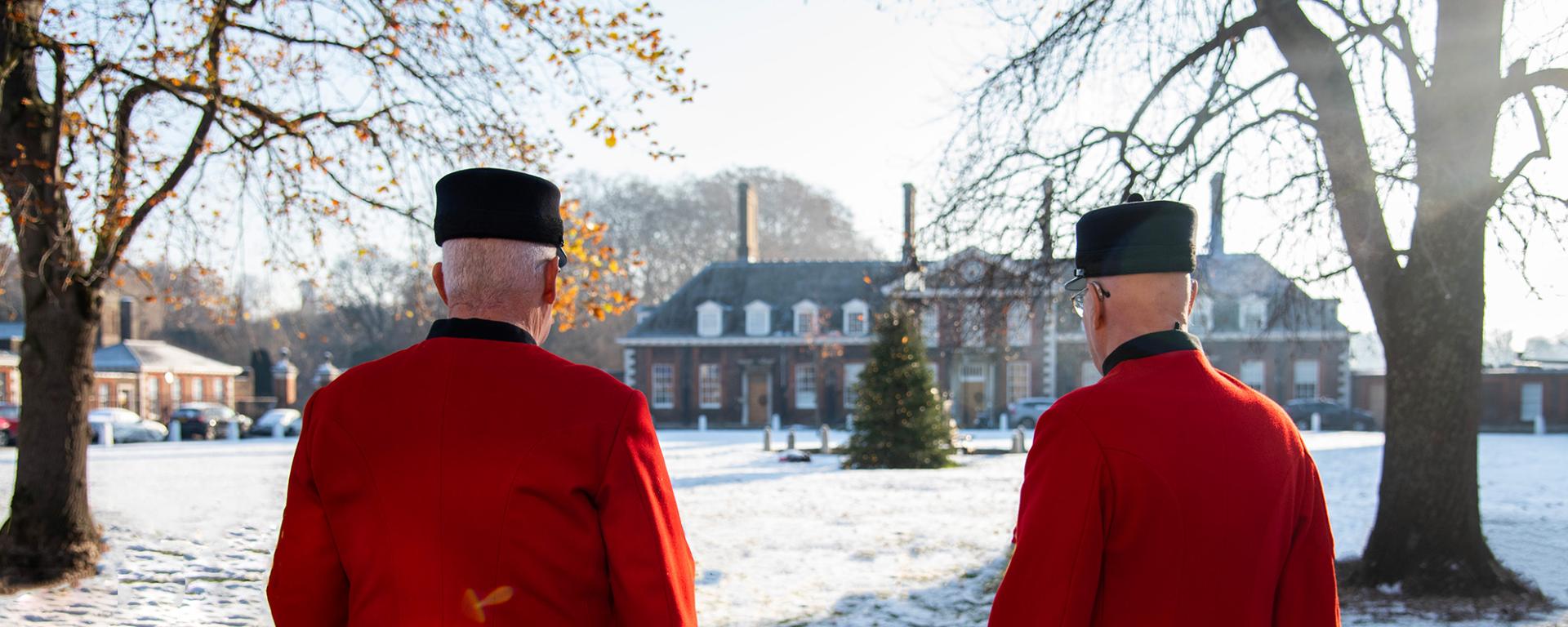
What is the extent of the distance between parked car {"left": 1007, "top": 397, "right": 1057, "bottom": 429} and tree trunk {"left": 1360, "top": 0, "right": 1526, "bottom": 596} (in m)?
31.2

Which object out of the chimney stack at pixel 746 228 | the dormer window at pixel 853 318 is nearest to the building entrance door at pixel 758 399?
the dormer window at pixel 853 318

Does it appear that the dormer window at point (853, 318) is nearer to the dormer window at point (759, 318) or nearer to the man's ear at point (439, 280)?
the dormer window at point (759, 318)

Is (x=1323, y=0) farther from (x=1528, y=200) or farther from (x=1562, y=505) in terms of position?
(x=1562, y=505)

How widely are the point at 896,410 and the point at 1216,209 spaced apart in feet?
38.8

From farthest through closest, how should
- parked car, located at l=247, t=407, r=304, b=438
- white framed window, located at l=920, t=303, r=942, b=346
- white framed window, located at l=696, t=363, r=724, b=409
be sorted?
white framed window, located at l=696, t=363, r=724, b=409
parked car, located at l=247, t=407, r=304, b=438
white framed window, located at l=920, t=303, r=942, b=346

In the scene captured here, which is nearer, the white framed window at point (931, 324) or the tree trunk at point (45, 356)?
the tree trunk at point (45, 356)

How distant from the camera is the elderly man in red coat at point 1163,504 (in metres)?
2.39

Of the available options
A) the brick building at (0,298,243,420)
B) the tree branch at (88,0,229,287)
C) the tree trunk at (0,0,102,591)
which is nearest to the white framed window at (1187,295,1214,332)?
the tree branch at (88,0,229,287)

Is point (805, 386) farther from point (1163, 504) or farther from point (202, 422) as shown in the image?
point (1163, 504)

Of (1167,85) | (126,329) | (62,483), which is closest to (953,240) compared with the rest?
(1167,85)

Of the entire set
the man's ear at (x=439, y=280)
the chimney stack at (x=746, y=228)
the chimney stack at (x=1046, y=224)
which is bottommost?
the man's ear at (x=439, y=280)

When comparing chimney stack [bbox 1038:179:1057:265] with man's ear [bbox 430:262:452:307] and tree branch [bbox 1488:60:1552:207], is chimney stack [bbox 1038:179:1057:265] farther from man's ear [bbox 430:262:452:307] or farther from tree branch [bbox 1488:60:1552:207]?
man's ear [bbox 430:262:452:307]

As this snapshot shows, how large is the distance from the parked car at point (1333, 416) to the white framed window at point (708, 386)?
21.7 m

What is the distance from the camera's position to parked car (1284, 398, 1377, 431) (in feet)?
128
